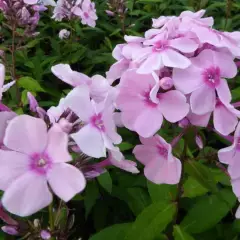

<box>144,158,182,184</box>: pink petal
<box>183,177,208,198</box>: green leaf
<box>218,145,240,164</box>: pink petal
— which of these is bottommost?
<box>183,177,208,198</box>: green leaf

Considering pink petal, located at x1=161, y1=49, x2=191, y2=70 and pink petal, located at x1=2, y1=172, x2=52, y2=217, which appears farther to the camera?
pink petal, located at x1=161, y1=49, x2=191, y2=70

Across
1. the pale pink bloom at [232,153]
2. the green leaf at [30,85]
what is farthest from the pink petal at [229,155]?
the green leaf at [30,85]

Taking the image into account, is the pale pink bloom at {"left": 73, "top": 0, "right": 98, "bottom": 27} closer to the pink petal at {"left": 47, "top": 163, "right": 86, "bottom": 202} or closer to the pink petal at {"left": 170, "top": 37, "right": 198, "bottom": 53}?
the pink petal at {"left": 170, "top": 37, "right": 198, "bottom": 53}

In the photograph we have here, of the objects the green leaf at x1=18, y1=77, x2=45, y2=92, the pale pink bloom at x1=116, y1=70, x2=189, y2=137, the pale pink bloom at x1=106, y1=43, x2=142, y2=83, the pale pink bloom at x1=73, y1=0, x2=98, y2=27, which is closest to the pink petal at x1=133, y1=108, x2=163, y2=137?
the pale pink bloom at x1=116, y1=70, x2=189, y2=137

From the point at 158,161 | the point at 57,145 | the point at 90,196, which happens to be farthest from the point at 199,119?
the point at 90,196

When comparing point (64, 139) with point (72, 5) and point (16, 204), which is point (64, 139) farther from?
point (72, 5)

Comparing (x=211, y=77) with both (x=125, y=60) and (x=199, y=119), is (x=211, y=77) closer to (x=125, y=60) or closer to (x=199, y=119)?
(x=199, y=119)

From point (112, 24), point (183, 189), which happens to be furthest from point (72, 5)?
point (183, 189)
